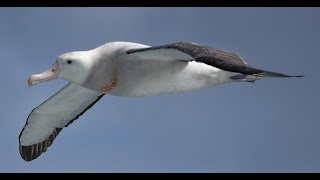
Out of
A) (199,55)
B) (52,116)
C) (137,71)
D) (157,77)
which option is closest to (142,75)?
(137,71)

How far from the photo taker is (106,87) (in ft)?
33.6

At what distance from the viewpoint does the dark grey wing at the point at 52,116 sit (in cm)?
1253

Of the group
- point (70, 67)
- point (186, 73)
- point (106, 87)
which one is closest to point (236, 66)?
point (186, 73)

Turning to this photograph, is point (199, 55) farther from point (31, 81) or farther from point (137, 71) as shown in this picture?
point (31, 81)

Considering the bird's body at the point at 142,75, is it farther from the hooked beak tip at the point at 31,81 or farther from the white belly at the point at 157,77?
the hooked beak tip at the point at 31,81

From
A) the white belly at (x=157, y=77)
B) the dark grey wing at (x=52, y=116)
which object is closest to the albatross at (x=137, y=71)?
the white belly at (x=157, y=77)

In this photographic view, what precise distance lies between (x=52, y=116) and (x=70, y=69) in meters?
2.80

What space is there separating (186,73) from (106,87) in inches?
56.0

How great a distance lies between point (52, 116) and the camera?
13.0 metres

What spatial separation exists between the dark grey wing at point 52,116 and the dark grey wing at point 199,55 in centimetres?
296

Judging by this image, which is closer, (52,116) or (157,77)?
(157,77)

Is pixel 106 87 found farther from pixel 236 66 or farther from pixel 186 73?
pixel 236 66

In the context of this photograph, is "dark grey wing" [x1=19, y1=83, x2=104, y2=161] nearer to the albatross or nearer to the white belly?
the albatross

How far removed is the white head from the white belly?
64cm
